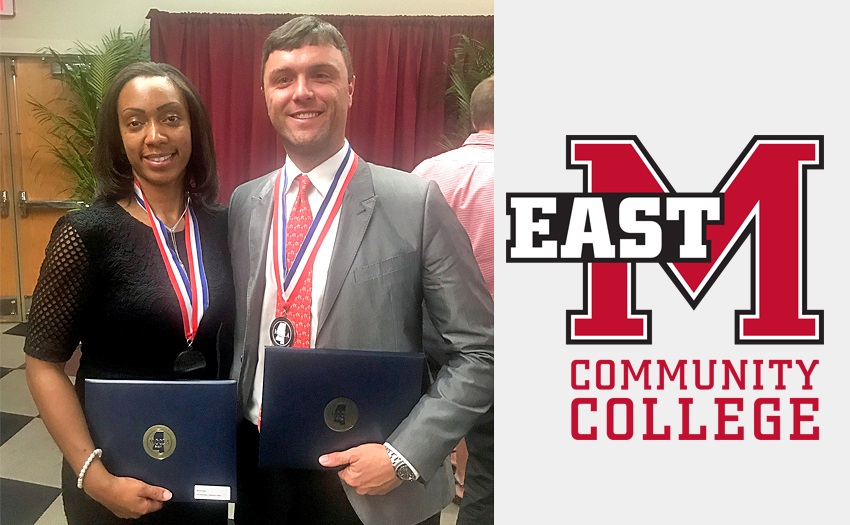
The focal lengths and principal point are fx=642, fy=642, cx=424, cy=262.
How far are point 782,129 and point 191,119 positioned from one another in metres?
1.05

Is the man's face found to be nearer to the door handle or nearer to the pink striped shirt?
the pink striped shirt

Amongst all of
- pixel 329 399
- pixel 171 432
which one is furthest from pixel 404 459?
pixel 171 432

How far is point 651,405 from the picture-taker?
123 cm

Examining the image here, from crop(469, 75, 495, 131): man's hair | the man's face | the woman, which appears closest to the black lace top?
the woman

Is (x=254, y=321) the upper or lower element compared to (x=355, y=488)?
upper

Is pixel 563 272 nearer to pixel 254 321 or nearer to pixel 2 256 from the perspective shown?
pixel 254 321

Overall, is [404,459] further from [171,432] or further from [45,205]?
[45,205]

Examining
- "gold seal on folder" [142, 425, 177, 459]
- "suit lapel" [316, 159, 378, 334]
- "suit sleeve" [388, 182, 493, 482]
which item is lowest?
"gold seal on folder" [142, 425, 177, 459]

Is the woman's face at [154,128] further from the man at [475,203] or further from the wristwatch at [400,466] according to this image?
the wristwatch at [400,466]

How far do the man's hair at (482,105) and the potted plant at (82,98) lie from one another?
0.56 meters

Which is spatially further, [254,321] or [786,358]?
[786,358]

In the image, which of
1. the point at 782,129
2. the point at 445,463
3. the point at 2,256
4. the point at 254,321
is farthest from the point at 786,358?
the point at 2,256

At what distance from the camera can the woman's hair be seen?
1.02 meters

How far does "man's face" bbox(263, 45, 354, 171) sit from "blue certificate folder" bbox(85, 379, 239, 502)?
15.6 inches
